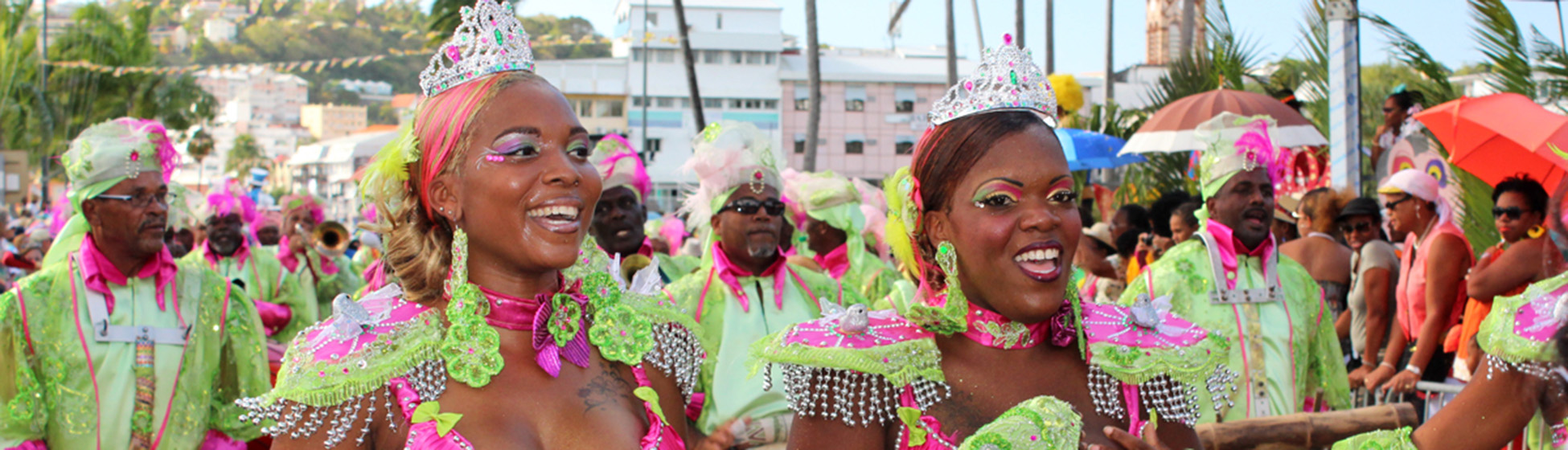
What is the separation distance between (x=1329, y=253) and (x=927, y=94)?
137 ft

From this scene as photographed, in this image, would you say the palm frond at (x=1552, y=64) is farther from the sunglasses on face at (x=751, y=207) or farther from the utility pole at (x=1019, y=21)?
the utility pole at (x=1019, y=21)

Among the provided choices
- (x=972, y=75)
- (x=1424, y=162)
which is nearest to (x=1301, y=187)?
(x=1424, y=162)

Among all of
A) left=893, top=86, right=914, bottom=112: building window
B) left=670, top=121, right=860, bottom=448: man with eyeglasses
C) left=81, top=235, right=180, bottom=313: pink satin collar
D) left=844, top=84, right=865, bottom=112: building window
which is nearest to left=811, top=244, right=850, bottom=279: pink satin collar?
left=670, top=121, right=860, bottom=448: man with eyeglasses

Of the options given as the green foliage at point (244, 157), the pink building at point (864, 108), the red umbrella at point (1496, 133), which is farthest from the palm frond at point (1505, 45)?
the green foliage at point (244, 157)

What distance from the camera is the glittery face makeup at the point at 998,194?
2479 millimetres

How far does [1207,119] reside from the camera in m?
8.32

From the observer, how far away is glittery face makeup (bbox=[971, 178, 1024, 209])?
8.13ft

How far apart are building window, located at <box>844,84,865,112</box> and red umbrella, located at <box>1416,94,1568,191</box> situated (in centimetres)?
4304

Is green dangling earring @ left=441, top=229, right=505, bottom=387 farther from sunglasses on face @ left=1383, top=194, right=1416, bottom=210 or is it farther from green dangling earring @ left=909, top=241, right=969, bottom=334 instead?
sunglasses on face @ left=1383, top=194, right=1416, bottom=210

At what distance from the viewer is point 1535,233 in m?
5.50

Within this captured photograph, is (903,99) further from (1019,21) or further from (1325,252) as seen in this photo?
(1325,252)

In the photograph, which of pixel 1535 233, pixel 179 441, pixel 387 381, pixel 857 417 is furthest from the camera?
pixel 1535 233

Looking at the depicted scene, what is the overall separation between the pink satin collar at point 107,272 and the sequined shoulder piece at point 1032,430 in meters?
3.61

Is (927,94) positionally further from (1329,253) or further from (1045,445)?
(1045,445)
